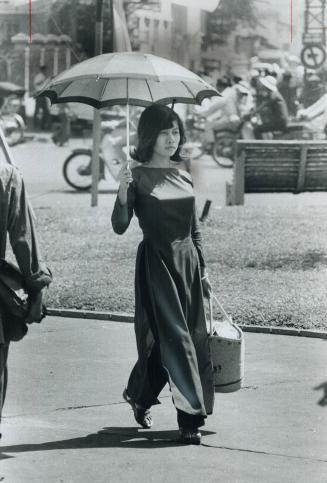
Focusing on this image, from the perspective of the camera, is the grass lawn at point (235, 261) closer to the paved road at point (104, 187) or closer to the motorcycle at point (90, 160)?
the paved road at point (104, 187)

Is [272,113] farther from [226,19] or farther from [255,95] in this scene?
[255,95]

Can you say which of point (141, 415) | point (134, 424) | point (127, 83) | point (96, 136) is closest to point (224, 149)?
point (96, 136)

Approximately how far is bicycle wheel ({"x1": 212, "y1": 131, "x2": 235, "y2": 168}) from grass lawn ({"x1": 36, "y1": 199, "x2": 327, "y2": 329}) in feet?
20.2

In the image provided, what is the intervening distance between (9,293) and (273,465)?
1.37 meters

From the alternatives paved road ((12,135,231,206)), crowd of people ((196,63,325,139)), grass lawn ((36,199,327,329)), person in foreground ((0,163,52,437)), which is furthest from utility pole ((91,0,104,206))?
person in foreground ((0,163,52,437))

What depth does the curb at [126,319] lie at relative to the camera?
352 inches

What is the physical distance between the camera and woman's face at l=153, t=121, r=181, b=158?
6.17 metres

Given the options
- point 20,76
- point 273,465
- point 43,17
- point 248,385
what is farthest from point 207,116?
point 273,465

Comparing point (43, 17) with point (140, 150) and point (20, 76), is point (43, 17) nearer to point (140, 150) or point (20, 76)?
point (20, 76)

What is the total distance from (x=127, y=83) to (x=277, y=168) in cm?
1003

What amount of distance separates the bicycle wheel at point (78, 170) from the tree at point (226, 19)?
3.27 metres

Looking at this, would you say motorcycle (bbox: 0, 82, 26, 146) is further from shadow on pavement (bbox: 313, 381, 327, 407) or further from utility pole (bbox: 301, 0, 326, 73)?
shadow on pavement (bbox: 313, 381, 327, 407)

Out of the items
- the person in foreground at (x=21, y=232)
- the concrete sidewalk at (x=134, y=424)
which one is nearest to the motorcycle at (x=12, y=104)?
the concrete sidewalk at (x=134, y=424)

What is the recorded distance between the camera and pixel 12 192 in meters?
5.24
